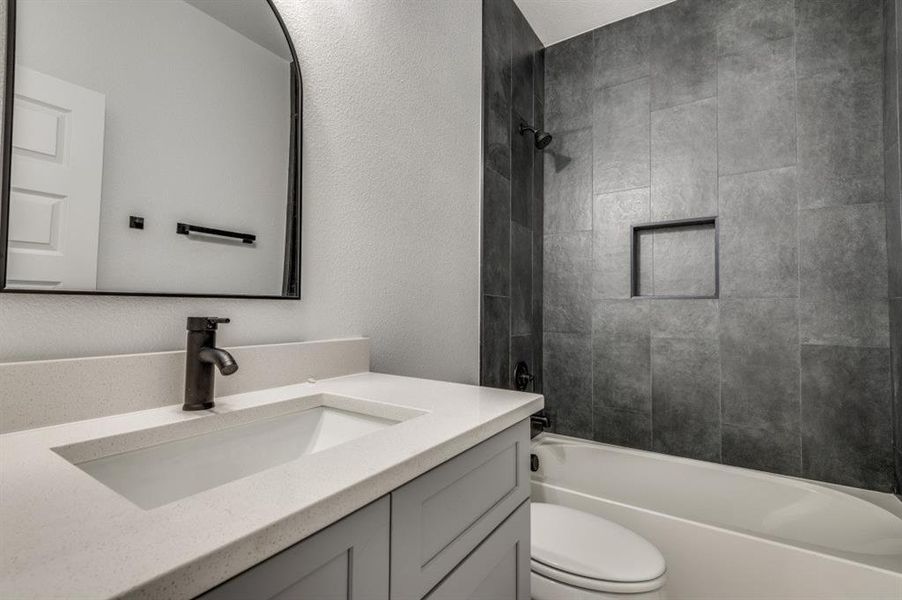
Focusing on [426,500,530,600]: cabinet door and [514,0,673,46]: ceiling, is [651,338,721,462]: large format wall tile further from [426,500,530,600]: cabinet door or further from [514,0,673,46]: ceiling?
[514,0,673,46]: ceiling

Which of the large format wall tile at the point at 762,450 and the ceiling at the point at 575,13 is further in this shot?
the ceiling at the point at 575,13

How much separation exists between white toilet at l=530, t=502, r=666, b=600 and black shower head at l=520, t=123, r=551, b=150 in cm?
194

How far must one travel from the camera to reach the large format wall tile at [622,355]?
7.55ft

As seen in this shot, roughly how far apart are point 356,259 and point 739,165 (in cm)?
198

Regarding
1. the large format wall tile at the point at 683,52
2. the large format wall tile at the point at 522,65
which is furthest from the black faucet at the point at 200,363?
the large format wall tile at the point at 683,52

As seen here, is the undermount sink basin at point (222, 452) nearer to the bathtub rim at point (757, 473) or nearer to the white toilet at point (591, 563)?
the white toilet at point (591, 563)

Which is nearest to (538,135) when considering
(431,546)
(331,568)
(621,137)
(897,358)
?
(621,137)

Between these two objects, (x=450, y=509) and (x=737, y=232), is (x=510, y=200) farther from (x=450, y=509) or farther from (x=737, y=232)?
(x=450, y=509)

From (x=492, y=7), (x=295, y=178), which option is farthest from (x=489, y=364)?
(x=492, y=7)

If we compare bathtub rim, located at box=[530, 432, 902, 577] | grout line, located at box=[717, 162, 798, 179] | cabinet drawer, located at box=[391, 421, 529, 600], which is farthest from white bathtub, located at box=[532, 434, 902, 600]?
grout line, located at box=[717, 162, 798, 179]

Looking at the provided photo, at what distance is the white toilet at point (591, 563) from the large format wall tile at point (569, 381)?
1.03m

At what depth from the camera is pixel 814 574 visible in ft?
4.31

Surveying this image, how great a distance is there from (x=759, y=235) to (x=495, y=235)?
1.28 m

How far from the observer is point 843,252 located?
187 cm
